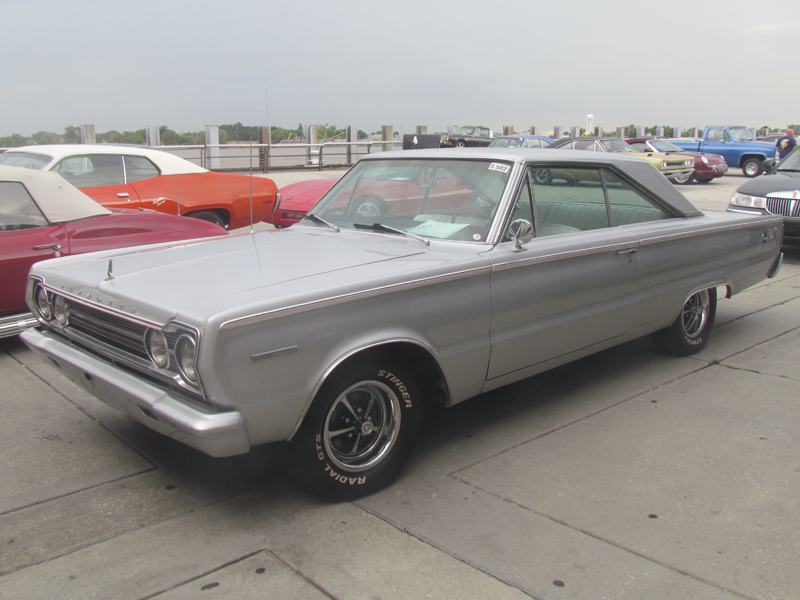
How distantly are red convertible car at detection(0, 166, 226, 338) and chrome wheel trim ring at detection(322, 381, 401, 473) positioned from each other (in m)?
2.86

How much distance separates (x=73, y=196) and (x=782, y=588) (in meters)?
5.43

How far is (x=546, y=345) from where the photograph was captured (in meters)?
3.74

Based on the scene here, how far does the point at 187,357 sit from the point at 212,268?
2.42 feet

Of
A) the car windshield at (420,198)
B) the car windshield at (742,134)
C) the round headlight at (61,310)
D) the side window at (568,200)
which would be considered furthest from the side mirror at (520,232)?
the car windshield at (742,134)

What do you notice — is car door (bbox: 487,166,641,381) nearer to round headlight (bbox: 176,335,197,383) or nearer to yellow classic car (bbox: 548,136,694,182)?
round headlight (bbox: 176,335,197,383)

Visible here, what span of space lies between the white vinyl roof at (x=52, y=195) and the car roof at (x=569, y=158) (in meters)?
2.51

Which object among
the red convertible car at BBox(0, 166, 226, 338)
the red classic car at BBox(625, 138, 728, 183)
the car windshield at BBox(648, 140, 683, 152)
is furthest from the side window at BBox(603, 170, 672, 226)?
the car windshield at BBox(648, 140, 683, 152)

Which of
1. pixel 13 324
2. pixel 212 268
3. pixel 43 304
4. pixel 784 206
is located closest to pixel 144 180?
pixel 13 324

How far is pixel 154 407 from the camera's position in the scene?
8.64ft

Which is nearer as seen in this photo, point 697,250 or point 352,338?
point 352,338

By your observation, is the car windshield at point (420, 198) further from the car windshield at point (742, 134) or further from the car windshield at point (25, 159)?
the car windshield at point (742, 134)

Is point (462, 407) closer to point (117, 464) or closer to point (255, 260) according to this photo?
point (255, 260)

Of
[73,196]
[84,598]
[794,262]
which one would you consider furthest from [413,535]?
[794,262]

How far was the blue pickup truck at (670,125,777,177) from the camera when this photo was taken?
2342cm
